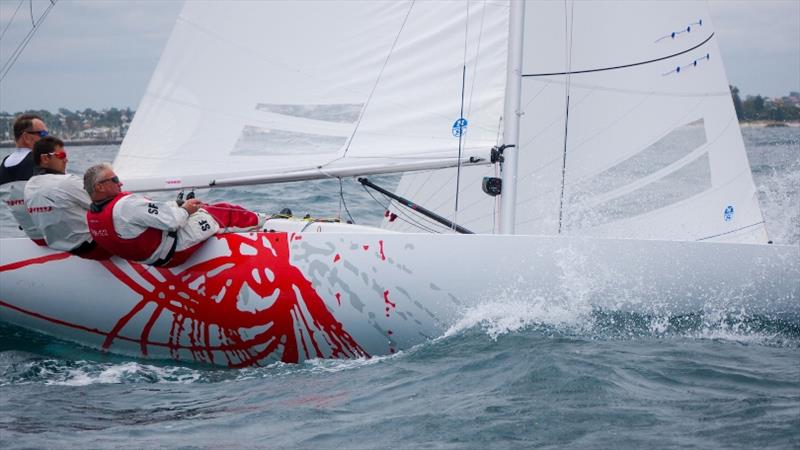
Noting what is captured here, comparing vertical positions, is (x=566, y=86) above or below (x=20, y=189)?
above

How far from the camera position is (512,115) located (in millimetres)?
4992

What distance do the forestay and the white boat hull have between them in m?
0.64

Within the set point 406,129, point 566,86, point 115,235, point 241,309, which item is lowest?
point 241,309

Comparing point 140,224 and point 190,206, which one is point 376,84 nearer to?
point 190,206

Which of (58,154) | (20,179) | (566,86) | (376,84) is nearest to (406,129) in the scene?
(376,84)

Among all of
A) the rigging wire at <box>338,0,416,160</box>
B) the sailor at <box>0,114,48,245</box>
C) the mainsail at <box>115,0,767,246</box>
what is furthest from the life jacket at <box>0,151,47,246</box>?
the rigging wire at <box>338,0,416,160</box>

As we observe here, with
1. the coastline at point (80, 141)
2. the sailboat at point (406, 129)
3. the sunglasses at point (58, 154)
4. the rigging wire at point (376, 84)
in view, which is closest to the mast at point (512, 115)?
the sailboat at point (406, 129)

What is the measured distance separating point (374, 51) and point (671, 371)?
7.56 feet

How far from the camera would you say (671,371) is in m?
3.87

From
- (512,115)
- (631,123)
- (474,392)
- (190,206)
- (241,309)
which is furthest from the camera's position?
(631,123)

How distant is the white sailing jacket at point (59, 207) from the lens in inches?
193

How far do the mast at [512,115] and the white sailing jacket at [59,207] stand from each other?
1946mm

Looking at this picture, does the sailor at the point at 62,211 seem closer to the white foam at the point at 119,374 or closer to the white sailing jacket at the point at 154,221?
the white sailing jacket at the point at 154,221

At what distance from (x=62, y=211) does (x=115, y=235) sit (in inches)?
17.1
